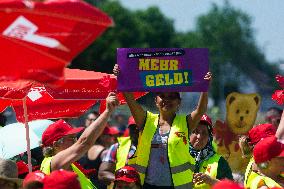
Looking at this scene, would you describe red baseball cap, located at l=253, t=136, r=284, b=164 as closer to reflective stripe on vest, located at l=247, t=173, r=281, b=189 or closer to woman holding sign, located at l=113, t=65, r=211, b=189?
reflective stripe on vest, located at l=247, t=173, r=281, b=189

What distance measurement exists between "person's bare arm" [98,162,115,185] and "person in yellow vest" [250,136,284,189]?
4783 mm

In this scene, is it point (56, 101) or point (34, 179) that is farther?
point (56, 101)

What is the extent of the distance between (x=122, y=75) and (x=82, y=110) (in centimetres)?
223

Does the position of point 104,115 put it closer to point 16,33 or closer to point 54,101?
point 16,33

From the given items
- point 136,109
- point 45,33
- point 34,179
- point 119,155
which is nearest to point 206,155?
point 136,109

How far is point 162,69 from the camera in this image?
9.42 metres

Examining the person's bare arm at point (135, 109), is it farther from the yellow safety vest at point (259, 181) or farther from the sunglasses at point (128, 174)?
the yellow safety vest at point (259, 181)

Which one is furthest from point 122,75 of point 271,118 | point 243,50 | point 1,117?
point 243,50

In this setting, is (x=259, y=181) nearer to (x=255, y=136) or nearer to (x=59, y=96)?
(x=255, y=136)

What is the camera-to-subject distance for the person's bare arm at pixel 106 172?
13125 mm

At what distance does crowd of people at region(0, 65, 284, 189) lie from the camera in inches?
315

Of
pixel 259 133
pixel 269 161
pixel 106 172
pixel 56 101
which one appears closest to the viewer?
pixel 269 161

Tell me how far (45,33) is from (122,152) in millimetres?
5512

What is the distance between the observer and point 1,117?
13.3 metres
